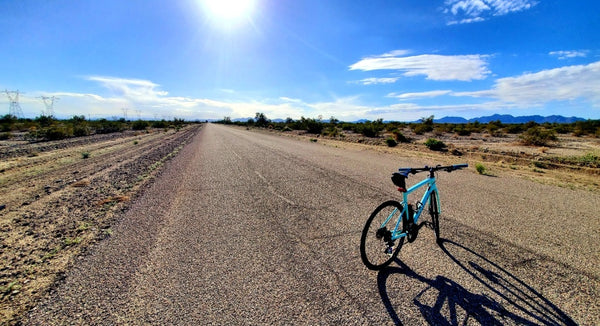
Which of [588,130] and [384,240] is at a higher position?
[588,130]

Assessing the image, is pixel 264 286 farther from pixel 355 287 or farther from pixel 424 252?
pixel 424 252

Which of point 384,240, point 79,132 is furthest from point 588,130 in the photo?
point 79,132

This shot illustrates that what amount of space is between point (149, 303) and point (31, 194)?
25.3ft

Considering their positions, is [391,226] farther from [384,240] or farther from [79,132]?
[79,132]

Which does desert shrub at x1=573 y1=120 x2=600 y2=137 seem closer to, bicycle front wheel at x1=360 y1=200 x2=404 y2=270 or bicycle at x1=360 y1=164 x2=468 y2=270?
bicycle at x1=360 y1=164 x2=468 y2=270

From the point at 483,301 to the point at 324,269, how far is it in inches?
73.3

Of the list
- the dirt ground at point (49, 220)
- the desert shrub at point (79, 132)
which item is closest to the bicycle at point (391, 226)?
the dirt ground at point (49, 220)

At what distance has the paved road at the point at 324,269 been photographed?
264 cm

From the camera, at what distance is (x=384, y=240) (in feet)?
11.0

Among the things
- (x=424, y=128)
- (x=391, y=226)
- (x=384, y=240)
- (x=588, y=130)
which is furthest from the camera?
(x=424, y=128)

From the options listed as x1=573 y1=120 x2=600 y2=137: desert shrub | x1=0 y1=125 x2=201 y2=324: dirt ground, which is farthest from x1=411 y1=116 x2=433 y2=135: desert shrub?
x1=0 y1=125 x2=201 y2=324: dirt ground

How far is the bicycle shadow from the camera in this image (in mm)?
2549

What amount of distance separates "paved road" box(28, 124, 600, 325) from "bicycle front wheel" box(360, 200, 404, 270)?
0.16 meters

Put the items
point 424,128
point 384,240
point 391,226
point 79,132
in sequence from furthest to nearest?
point 424,128 → point 79,132 → point 391,226 → point 384,240
